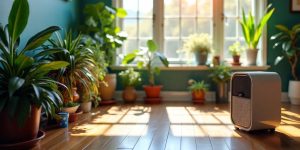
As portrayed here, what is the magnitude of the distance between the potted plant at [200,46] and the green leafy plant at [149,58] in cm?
50

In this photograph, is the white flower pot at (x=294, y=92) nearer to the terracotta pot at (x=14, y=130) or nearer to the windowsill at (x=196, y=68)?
the windowsill at (x=196, y=68)

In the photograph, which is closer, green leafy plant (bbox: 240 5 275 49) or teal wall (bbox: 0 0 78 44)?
teal wall (bbox: 0 0 78 44)

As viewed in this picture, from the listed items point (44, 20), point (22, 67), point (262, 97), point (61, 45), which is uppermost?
point (44, 20)

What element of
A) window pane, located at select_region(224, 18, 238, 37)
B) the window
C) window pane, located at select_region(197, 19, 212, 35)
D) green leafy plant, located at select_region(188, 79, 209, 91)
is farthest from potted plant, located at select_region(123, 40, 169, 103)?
window pane, located at select_region(224, 18, 238, 37)

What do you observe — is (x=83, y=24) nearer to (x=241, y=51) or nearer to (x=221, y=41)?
(x=221, y=41)

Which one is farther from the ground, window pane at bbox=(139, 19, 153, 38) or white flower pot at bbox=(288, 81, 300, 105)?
window pane at bbox=(139, 19, 153, 38)

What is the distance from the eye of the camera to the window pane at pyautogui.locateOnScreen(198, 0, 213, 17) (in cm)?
491

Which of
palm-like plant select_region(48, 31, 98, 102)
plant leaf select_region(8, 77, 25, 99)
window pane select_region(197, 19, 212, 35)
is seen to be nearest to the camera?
plant leaf select_region(8, 77, 25, 99)

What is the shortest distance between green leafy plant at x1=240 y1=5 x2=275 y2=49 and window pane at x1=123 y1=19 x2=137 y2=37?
1657 mm

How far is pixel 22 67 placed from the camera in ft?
7.33

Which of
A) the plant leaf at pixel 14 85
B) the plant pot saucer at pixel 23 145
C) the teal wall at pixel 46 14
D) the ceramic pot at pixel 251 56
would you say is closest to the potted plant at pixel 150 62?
the teal wall at pixel 46 14

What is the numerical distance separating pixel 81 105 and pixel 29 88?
1534mm

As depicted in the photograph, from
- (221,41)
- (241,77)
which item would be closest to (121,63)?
(221,41)

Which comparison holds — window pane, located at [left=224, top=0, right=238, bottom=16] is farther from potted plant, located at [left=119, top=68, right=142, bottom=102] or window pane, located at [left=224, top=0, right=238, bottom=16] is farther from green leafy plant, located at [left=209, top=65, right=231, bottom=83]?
potted plant, located at [left=119, top=68, right=142, bottom=102]
